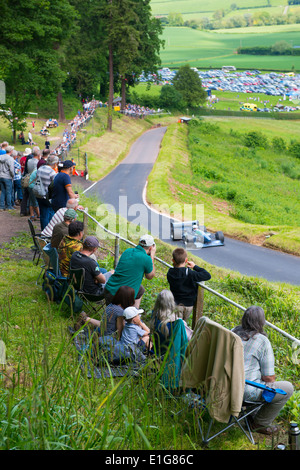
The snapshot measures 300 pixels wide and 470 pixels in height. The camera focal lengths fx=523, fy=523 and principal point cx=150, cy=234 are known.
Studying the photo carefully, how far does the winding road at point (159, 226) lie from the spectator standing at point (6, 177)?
872cm

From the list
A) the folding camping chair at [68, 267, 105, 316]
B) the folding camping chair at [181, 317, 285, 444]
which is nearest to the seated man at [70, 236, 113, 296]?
the folding camping chair at [68, 267, 105, 316]

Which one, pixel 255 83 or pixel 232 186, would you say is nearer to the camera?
pixel 232 186

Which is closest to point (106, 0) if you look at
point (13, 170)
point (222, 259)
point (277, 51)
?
point (222, 259)

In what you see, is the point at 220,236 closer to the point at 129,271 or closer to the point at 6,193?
the point at 6,193

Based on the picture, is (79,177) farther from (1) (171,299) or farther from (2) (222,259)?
(1) (171,299)

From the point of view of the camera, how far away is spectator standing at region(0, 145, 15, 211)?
1320 cm

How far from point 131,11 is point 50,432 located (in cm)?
5715

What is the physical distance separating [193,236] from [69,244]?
588 inches

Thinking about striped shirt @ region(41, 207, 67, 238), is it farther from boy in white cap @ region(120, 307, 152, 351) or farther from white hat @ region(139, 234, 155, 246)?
boy in white cap @ region(120, 307, 152, 351)

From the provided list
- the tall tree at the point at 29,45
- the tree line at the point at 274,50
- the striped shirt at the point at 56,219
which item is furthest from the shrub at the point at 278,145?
the tree line at the point at 274,50

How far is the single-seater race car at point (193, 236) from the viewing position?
21688 mm

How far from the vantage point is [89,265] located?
6.89 m

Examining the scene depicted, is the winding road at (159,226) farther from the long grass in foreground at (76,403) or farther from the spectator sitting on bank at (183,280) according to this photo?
the long grass in foreground at (76,403)

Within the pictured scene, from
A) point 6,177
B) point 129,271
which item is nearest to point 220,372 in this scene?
point 129,271
